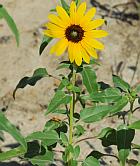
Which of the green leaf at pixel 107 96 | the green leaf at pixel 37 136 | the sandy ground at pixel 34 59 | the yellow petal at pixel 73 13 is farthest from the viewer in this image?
the sandy ground at pixel 34 59

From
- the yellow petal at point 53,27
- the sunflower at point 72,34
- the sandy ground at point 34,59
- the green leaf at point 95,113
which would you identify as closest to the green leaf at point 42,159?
the green leaf at point 95,113

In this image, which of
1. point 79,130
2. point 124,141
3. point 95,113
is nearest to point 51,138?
point 79,130

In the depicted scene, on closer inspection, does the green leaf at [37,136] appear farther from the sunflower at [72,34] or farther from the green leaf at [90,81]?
the sunflower at [72,34]

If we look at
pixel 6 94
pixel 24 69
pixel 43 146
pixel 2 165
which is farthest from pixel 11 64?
pixel 43 146

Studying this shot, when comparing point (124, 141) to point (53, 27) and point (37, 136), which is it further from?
point (53, 27)

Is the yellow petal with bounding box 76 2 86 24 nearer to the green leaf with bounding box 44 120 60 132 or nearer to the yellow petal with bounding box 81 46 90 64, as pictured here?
the yellow petal with bounding box 81 46 90 64

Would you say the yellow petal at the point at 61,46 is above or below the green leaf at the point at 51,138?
above

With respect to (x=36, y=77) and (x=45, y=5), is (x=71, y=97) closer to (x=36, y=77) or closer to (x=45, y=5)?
(x=36, y=77)

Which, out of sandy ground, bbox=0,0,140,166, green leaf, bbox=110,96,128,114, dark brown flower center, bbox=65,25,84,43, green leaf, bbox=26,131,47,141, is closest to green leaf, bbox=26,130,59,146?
green leaf, bbox=26,131,47,141
